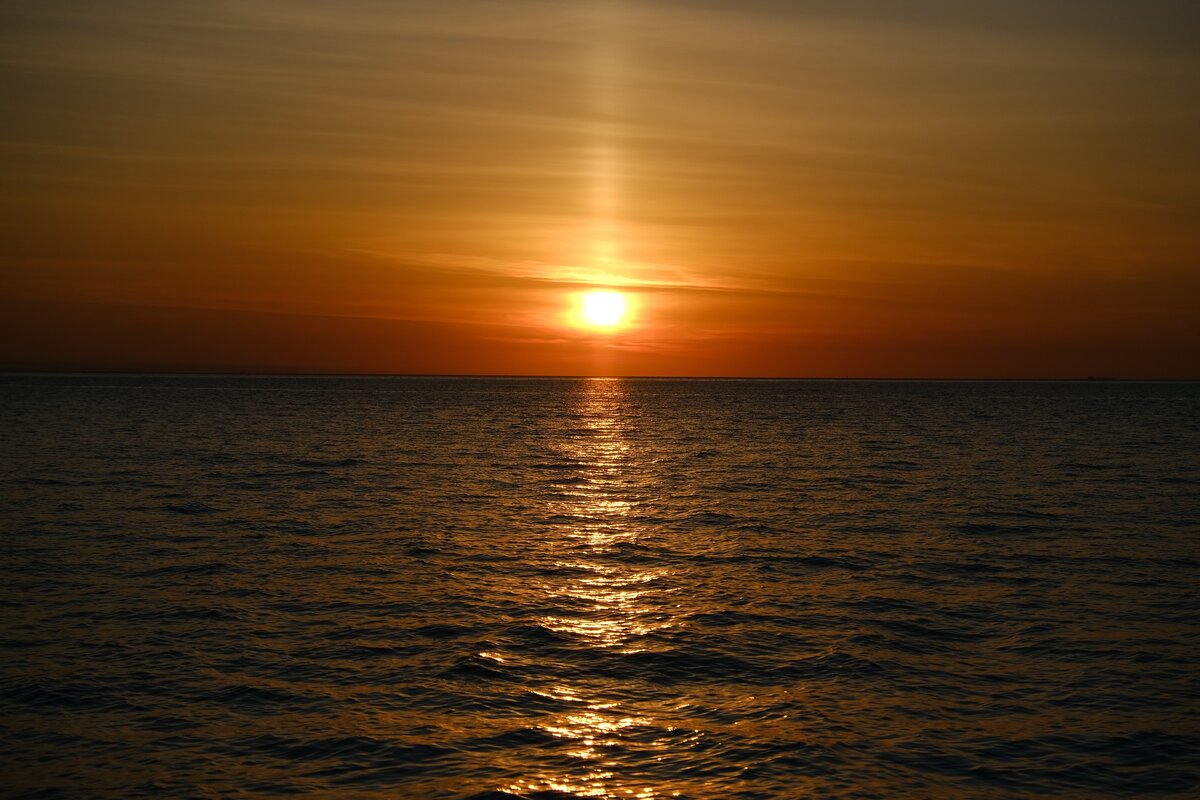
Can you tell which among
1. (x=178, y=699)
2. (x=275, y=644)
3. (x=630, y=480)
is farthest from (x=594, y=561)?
(x=630, y=480)

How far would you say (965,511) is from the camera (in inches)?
1843

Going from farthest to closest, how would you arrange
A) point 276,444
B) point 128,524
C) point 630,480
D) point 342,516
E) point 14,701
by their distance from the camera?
point 276,444 < point 630,480 < point 342,516 < point 128,524 < point 14,701

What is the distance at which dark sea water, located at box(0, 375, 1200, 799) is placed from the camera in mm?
15680

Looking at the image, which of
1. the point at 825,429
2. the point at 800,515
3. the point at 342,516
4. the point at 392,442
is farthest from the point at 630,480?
the point at 825,429

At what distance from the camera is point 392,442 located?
9656cm

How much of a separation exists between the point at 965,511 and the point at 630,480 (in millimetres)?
21998

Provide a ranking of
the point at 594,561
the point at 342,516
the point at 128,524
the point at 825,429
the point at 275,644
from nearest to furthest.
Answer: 1. the point at 275,644
2. the point at 594,561
3. the point at 128,524
4. the point at 342,516
5. the point at 825,429

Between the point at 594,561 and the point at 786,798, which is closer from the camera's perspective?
the point at 786,798

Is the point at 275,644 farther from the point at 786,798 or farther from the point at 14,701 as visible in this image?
the point at 786,798

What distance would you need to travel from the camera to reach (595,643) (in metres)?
22.9

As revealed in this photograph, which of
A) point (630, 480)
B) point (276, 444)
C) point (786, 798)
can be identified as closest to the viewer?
point (786, 798)

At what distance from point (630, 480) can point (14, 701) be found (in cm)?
4608

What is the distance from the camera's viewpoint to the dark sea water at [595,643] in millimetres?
15680

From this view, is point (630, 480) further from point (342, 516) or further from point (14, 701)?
point (14, 701)
